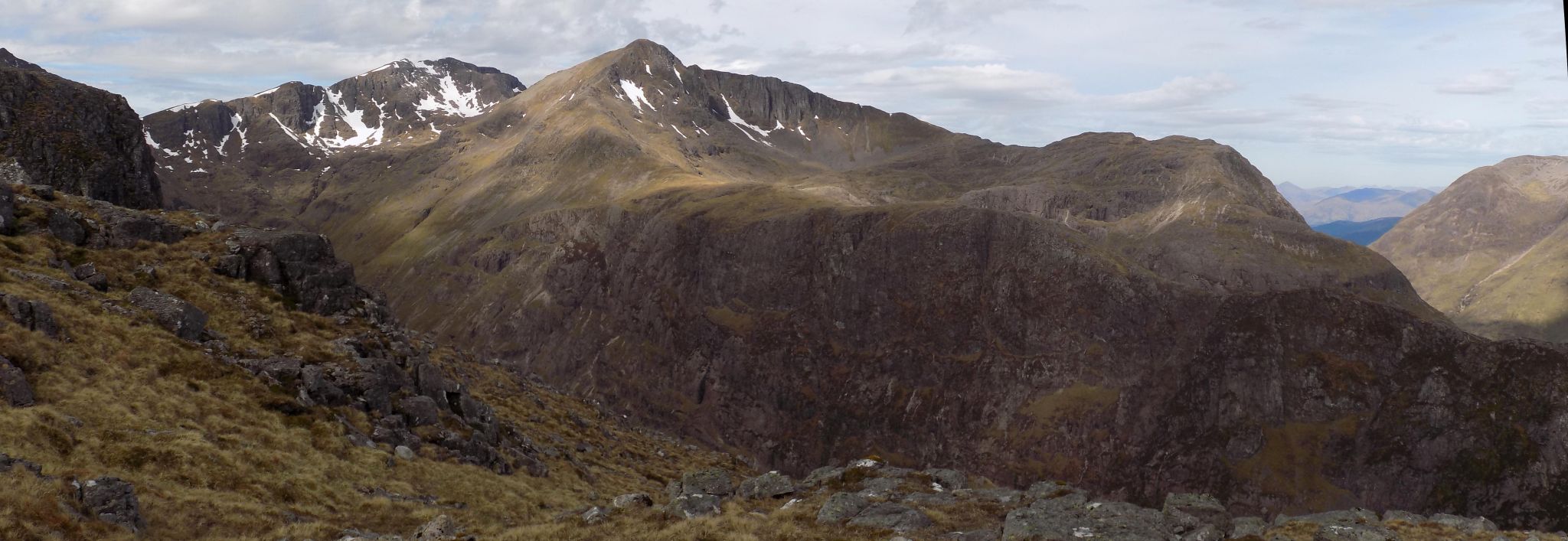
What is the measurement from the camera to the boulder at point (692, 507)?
3125cm

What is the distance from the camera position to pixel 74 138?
265 feet

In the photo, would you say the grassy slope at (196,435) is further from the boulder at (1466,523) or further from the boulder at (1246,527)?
the boulder at (1466,523)

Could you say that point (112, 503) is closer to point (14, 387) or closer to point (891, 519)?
point (14, 387)

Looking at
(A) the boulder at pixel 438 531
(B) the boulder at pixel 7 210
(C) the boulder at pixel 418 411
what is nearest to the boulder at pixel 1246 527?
(A) the boulder at pixel 438 531

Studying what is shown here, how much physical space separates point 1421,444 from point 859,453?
10008 cm

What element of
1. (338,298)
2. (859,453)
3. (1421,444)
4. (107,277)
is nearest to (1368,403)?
(1421,444)

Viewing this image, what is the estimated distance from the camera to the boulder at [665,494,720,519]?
1230 inches

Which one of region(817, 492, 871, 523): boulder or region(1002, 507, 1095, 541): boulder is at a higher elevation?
region(1002, 507, 1095, 541): boulder

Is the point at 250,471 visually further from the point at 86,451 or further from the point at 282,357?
the point at 282,357

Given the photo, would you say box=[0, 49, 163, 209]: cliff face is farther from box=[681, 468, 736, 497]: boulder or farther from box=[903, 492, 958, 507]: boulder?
box=[903, 492, 958, 507]: boulder

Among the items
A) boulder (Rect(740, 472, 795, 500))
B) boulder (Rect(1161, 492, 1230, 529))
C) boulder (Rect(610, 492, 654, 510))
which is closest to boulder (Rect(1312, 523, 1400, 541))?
boulder (Rect(1161, 492, 1230, 529))

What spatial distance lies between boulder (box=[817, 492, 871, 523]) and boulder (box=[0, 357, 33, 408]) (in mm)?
26847

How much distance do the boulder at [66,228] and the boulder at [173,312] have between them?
6587 millimetres

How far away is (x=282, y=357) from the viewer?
41.5 m
